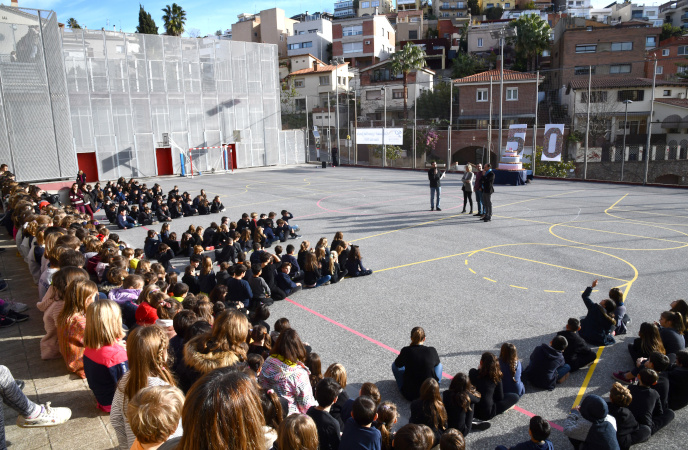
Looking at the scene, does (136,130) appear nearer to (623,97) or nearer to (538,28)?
(623,97)

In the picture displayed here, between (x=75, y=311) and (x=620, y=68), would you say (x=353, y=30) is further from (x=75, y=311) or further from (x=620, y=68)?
(x=75, y=311)

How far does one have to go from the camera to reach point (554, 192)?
81.2ft

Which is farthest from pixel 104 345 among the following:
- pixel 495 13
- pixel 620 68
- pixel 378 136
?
pixel 495 13

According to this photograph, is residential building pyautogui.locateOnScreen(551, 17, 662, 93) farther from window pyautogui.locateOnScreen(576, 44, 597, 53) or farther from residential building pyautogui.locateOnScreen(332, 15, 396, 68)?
residential building pyautogui.locateOnScreen(332, 15, 396, 68)

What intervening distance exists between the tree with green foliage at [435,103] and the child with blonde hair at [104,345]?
48.5 meters

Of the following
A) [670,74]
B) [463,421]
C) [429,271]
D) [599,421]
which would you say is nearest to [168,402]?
[463,421]

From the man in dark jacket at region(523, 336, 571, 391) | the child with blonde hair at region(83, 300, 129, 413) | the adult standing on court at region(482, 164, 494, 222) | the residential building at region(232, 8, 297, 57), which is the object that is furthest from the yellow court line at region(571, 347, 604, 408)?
the residential building at region(232, 8, 297, 57)

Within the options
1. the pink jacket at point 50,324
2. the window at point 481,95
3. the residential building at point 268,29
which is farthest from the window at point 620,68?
the pink jacket at point 50,324

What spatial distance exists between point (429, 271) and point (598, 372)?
218 inches

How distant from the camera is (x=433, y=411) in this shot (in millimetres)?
5199

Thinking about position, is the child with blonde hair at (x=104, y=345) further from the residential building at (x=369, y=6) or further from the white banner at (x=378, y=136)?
the residential building at (x=369, y=6)

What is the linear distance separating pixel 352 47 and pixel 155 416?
78.3 m

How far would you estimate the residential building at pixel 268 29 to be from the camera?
270ft

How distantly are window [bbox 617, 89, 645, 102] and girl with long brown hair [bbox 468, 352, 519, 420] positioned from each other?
149ft
